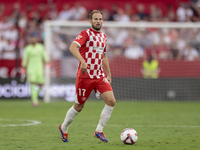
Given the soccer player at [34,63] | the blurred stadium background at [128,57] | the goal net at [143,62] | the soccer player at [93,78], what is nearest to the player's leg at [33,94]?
the soccer player at [34,63]

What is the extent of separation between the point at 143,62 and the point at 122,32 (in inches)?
74.2

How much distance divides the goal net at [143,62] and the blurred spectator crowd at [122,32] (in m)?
0.04

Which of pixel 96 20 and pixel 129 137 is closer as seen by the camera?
pixel 129 137

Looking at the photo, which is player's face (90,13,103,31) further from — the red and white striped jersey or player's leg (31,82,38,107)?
player's leg (31,82,38,107)

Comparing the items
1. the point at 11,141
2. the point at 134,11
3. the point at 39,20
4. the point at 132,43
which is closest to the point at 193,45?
the point at 132,43

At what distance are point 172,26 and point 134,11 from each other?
4.91 metres

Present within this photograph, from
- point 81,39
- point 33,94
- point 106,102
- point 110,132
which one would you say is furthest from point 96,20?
point 33,94

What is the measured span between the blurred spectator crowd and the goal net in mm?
43

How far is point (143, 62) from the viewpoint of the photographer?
54.6ft

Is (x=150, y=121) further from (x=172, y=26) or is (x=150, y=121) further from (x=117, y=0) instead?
(x=117, y=0)

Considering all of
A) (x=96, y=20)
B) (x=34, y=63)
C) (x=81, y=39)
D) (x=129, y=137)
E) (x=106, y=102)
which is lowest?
(x=129, y=137)

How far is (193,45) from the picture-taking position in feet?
54.6

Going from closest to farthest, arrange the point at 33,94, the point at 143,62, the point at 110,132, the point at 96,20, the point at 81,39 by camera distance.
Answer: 1. the point at 81,39
2. the point at 96,20
3. the point at 110,132
4. the point at 33,94
5. the point at 143,62

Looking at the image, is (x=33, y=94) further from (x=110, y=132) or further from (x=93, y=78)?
(x=93, y=78)
